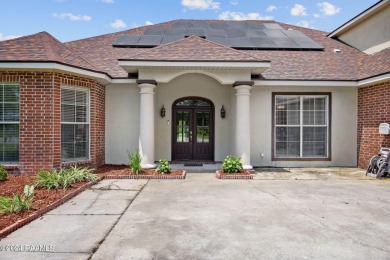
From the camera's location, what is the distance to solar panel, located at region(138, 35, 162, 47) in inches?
461

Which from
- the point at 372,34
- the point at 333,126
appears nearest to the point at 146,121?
the point at 333,126

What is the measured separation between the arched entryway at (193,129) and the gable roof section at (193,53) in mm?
2247

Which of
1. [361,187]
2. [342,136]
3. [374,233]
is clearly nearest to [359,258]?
[374,233]

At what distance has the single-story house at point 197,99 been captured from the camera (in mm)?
7340

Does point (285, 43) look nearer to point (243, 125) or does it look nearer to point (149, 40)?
point (243, 125)

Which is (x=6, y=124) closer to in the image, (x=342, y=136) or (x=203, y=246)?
(x=203, y=246)

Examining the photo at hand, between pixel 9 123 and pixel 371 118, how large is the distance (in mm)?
11885

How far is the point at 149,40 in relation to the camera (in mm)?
12109

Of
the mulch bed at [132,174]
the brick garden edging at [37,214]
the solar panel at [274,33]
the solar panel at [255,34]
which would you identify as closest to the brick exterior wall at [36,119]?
the mulch bed at [132,174]

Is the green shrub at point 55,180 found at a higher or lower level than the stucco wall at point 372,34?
lower

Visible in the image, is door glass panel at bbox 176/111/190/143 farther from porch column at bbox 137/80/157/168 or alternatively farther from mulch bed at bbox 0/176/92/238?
mulch bed at bbox 0/176/92/238

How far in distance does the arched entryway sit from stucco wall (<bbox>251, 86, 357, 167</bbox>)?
71.3 inches

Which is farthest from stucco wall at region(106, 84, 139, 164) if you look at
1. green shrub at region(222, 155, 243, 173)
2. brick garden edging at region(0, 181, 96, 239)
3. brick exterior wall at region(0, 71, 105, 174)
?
green shrub at region(222, 155, 243, 173)

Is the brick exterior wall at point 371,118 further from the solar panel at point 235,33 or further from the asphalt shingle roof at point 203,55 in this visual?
the solar panel at point 235,33
